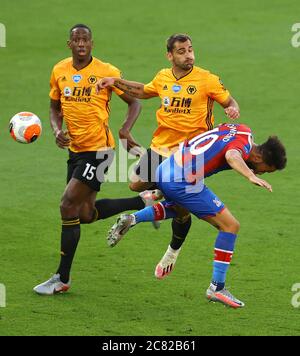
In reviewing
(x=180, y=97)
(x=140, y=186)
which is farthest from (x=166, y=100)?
(x=140, y=186)

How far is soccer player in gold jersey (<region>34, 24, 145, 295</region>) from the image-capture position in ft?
39.5

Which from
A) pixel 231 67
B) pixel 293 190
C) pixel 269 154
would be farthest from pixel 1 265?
pixel 231 67

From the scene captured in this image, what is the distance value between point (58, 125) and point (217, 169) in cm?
237

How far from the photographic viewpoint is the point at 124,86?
41.1ft

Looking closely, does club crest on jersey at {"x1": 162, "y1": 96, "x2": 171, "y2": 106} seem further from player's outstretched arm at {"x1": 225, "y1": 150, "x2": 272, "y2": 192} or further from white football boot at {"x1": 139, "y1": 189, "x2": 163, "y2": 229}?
player's outstretched arm at {"x1": 225, "y1": 150, "x2": 272, "y2": 192}

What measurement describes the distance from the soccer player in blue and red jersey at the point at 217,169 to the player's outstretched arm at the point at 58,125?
57.3 inches

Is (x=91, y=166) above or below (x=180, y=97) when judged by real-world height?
below

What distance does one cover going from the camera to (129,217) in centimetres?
1186

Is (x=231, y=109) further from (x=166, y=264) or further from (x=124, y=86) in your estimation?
(x=166, y=264)

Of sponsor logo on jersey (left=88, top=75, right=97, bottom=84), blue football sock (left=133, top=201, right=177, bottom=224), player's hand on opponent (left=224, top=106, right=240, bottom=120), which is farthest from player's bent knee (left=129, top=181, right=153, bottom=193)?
player's hand on opponent (left=224, top=106, right=240, bottom=120)

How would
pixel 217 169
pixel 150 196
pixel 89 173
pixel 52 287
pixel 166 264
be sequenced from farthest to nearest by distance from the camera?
pixel 150 196 → pixel 166 264 → pixel 89 173 → pixel 52 287 → pixel 217 169

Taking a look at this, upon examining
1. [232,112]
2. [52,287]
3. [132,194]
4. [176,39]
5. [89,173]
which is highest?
[176,39]

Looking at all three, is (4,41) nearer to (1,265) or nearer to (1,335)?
(1,265)

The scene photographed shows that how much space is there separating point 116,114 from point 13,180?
4460 mm
